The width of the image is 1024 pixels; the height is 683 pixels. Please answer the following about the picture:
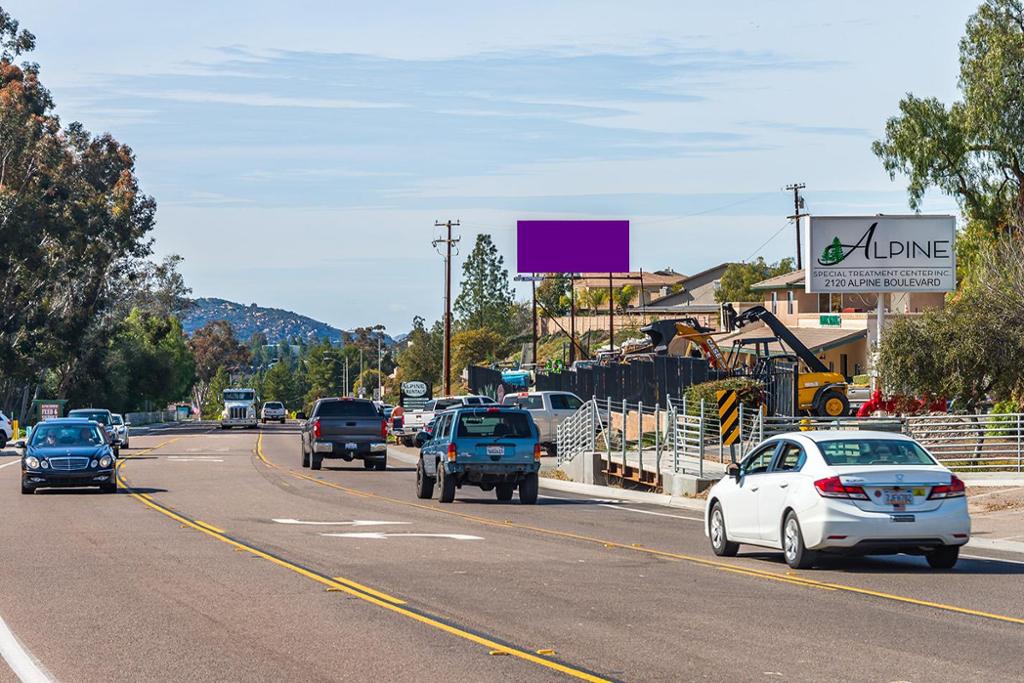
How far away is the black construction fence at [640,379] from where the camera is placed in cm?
5128

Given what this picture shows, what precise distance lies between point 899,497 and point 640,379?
4147 cm

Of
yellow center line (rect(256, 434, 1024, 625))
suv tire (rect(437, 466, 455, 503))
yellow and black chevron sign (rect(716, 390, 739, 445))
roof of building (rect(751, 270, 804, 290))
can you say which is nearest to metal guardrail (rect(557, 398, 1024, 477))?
yellow and black chevron sign (rect(716, 390, 739, 445))

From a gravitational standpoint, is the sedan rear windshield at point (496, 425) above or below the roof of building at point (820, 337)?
below

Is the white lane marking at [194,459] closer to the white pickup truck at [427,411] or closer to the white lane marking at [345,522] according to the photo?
the white pickup truck at [427,411]

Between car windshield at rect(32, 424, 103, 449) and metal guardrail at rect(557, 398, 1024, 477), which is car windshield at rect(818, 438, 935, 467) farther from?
car windshield at rect(32, 424, 103, 449)

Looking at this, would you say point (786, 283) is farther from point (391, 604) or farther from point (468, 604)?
point (391, 604)

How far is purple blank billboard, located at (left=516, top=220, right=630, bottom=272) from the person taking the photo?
285ft

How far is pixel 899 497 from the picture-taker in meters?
16.5

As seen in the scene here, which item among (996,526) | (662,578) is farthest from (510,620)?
(996,526)

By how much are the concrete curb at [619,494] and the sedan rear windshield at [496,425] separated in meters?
3.21

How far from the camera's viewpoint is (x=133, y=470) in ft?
138

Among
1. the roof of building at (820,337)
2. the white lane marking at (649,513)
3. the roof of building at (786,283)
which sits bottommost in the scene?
the white lane marking at (649,513)

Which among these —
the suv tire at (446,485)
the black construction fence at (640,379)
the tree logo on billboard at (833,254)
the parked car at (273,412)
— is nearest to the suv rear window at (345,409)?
the black construction fence at (640,379)

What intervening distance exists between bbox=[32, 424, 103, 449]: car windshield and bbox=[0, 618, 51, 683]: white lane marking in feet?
65.3
